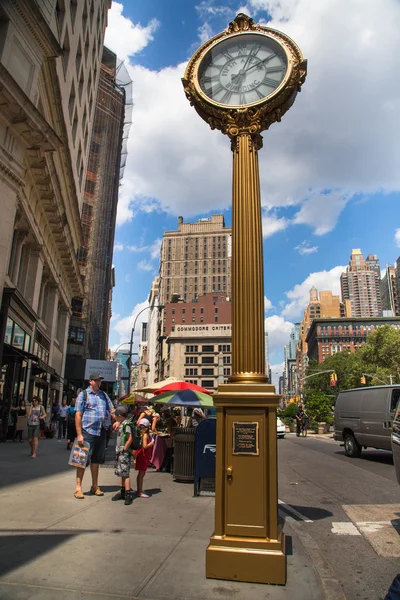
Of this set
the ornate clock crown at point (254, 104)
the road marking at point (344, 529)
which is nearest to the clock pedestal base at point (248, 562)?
the road marking at point (344, 529)

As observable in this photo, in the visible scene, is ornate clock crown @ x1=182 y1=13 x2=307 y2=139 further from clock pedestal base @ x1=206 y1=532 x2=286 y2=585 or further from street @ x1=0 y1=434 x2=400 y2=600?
street @ x1=0 y1=434 x2=400 y2=600

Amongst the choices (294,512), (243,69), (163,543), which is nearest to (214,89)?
(243,69)

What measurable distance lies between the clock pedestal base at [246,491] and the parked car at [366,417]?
10.1 m

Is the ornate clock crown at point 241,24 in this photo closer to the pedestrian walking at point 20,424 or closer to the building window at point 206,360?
the pedestrian walking at point 20,424

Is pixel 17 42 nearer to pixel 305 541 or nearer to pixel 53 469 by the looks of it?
pixel 53 469

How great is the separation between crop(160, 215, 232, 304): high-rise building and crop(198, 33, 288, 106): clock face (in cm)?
14668

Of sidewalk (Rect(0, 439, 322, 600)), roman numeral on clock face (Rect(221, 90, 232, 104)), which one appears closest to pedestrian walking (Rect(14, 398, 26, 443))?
sidewalk (Rect(0, 439, 322, 600))

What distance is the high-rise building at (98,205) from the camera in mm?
56125

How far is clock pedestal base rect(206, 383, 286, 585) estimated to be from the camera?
3764 mm

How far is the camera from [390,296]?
193m

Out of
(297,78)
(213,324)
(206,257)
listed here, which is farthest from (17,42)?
(206,257)

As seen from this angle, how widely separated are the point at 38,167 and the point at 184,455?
15.1 metres

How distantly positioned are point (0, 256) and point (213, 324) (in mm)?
104283

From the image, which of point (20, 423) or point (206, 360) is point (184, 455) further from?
point (206, 360)
